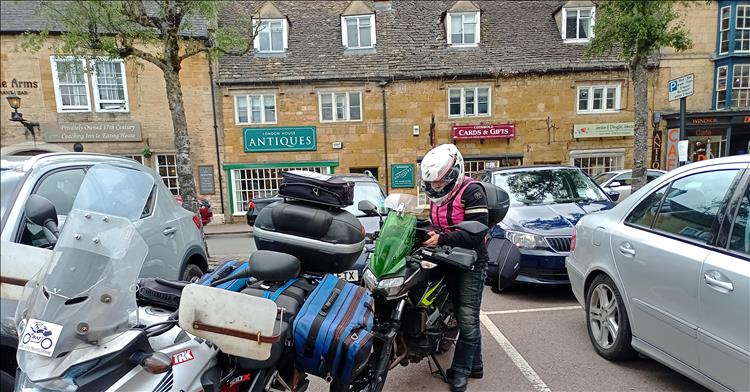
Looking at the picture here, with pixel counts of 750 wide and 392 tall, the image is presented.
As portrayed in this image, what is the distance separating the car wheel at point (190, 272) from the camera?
406 cm

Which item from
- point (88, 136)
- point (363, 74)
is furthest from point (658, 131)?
point (88, 136)

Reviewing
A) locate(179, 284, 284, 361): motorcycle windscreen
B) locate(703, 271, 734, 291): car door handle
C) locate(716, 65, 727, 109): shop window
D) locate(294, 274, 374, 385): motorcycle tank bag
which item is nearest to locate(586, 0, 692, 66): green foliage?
locate(716, 65, 727, 109): shop window

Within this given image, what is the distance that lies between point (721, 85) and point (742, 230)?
54.8ft

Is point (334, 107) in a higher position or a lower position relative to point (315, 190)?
higher

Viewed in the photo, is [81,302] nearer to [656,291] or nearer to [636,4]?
[656,291]

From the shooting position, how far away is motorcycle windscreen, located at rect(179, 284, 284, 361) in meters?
1.59

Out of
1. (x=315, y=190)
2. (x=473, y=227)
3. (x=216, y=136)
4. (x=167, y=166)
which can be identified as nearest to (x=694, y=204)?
(x=473, y=227)

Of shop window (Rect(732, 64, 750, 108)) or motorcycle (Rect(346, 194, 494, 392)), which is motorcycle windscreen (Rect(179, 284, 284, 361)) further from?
shop window (Rect(732, 64, 750, 108))

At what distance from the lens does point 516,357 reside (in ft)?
11.5

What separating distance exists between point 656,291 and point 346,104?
13.1m

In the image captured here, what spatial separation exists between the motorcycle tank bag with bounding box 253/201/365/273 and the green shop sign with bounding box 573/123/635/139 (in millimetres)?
14959

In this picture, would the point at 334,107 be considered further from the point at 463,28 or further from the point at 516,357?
the point at 516,357

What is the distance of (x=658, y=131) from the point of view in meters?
15.0

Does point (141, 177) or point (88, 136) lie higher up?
point (88, 136)
